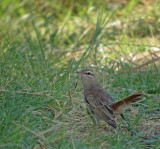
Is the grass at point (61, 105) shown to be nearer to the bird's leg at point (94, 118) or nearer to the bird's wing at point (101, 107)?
the bird's leg at point (94, 118)

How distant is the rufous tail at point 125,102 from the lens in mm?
3475

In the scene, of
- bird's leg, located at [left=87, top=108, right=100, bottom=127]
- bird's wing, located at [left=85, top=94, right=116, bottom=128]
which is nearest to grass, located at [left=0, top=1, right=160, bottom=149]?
bird's leg, located at [left=87, top=108, right=100, bottom=127]

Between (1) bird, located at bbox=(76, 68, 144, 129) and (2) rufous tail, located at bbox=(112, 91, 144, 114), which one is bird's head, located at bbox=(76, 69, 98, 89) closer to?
(1) bird, located at bbox=(76, 68, 144, 129)

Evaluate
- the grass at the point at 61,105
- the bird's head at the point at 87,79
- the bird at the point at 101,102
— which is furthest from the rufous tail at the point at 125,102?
the bird's head at the point at 87,79

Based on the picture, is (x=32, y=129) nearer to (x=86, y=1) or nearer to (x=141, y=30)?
(x=141, y=30)

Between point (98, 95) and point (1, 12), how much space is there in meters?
7.14

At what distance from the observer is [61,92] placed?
4.18 m

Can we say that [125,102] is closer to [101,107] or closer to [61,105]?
[101,107]

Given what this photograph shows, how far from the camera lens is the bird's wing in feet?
12.4

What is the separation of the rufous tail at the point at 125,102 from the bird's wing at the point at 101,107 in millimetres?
94

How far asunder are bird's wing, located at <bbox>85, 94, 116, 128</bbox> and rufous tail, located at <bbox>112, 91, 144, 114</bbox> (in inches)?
3.7

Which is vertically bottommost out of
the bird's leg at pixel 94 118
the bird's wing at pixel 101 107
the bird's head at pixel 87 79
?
the bird's leg at pixel 94 118

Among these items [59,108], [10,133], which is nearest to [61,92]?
[59,108]

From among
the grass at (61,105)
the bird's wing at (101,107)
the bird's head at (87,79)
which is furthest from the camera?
the bird's head at (87,79)
